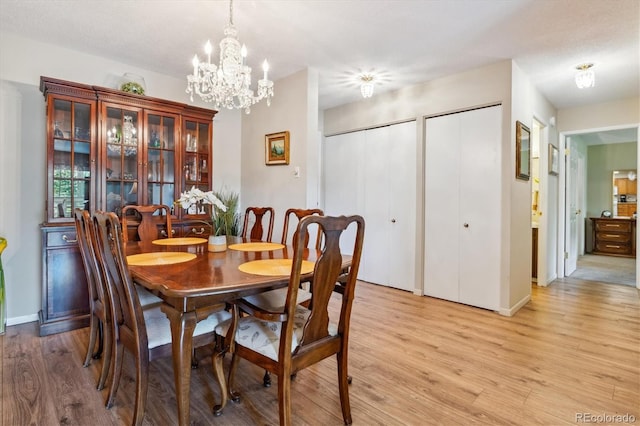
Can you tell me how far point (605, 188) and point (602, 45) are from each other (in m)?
5.71

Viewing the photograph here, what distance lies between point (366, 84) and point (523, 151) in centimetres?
178

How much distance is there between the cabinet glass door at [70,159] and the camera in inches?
109

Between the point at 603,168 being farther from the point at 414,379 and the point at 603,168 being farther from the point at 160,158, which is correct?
the point at 160,158

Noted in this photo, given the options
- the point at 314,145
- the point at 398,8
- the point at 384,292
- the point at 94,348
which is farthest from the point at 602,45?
the point at 94,348

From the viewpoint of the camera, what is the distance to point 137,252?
2.11 meters

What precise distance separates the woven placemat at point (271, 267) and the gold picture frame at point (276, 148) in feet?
6.35

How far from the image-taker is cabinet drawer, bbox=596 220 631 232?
21.5ft

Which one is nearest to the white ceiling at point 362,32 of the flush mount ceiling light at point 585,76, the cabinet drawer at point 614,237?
the flush mount ceiling light at point 585,76

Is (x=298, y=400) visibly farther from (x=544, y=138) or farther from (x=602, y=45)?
(x=544, y=138)

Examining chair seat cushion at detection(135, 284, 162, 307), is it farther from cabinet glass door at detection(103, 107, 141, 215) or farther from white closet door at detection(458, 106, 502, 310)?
white closet door at detection(458, 106, 502, 310)

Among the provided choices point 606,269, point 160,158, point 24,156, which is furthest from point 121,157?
point 606,269
